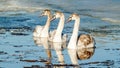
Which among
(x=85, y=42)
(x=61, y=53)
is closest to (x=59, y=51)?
(x=61, y=53)

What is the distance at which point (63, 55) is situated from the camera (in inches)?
837

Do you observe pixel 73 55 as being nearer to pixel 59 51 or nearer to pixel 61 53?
pixel 61 53

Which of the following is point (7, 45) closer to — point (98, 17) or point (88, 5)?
point (98, 17)

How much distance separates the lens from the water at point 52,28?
20.2m

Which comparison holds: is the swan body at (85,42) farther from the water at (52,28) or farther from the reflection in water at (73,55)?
the reflection in water at (73,55)

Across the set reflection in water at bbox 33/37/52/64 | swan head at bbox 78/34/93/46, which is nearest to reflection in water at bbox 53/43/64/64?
reflection in water at bbox 33/37/52/64

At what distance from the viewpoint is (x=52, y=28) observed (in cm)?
3100

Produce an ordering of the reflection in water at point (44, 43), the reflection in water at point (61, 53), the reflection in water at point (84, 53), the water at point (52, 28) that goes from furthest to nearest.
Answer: the reflection in water at point (44, 43), the reflection in water at point (84, 53), the water at point (52, 28), the reflection in water at point (61, 53)

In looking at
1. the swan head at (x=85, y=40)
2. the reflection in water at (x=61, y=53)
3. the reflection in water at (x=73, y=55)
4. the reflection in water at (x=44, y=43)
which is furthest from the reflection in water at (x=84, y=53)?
the reflection in water at (x=44, y=43)

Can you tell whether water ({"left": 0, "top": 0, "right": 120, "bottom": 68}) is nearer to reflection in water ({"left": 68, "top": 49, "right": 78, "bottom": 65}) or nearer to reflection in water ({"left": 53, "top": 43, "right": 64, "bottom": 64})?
reflection in water ({"left": 53, "top": 43, "right": 64, "bottom": 64})

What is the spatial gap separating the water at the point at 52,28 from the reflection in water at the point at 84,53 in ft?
0.66

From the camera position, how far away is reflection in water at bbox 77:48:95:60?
2136 cm

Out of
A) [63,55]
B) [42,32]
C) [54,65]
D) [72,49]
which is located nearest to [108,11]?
[42,32]

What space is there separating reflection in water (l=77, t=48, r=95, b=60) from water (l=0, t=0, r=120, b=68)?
0.66 ft
